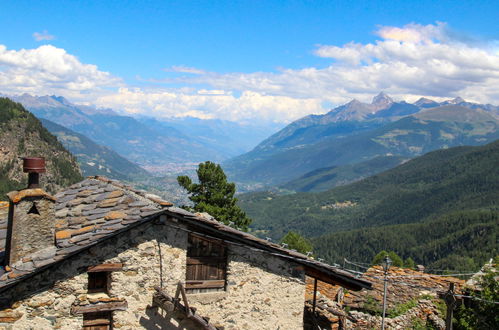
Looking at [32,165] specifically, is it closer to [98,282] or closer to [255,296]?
[98,282]

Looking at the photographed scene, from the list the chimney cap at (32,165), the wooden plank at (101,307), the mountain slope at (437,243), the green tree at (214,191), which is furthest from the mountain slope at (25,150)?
the wooden plank at (101,307)

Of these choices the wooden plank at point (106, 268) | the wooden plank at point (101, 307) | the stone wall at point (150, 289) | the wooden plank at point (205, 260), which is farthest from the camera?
the wooden plank at point (205, 260)

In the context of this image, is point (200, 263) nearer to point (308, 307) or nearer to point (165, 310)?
point (165, 310)

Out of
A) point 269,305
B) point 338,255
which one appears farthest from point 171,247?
point 338,255

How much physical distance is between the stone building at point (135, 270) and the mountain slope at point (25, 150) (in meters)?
133

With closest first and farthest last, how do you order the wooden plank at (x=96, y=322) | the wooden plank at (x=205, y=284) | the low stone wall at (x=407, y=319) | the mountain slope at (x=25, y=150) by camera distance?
the wooden plank at (x=96, y=322) → the wooden plank at (x=205, y=284) → the low stone wall at (x=407, y=319) → the mountain slope at (x=25, y=150)

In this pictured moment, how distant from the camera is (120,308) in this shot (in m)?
10.0

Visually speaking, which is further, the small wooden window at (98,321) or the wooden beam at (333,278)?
the wooden beam at (333,278)

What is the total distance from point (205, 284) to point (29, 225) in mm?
4615

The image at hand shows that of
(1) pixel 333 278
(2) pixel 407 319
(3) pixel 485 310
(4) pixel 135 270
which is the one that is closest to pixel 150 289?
(4) pixel 135 270

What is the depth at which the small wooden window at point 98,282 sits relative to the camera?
9844mm

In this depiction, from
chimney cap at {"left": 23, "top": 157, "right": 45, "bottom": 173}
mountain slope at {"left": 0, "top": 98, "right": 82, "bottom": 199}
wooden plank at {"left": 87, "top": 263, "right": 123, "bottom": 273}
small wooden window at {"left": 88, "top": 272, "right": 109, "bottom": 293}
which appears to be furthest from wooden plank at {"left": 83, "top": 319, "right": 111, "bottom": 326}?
mountain slope at {"left": 0, "top": 98, "right": 82, "bottom": 199}

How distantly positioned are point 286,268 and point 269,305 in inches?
44.2

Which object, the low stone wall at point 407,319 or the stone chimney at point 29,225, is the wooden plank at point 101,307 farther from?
the low stone wall at point 407,319
